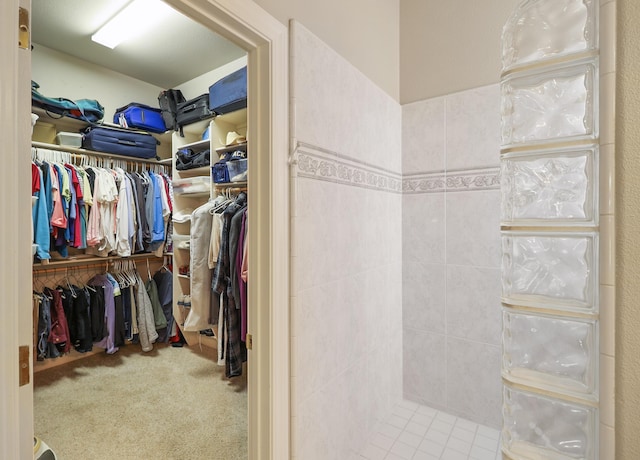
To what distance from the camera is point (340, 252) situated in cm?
151

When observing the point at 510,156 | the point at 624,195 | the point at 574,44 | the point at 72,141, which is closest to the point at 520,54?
the point at 574,44

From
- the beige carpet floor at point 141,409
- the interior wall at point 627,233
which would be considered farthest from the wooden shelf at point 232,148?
the interior wall at point 627,233

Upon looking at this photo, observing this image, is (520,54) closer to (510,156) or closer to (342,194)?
(510,156)

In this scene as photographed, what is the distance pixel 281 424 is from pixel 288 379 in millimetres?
156

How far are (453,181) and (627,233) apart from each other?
141 cm

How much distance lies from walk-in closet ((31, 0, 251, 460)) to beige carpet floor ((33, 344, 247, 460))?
10mm

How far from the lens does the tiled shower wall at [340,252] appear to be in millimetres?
1265

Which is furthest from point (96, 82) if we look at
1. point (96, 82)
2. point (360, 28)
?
point (360, 28)

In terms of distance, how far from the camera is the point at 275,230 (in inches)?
45.8

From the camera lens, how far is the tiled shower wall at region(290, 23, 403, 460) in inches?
49.8

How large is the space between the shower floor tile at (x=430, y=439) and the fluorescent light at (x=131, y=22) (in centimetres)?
311

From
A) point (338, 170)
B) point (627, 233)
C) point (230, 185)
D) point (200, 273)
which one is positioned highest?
point (230, 185)

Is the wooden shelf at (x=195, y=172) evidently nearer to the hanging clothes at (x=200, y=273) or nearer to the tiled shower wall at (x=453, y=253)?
the hanging clothes at (x=200, y=273)

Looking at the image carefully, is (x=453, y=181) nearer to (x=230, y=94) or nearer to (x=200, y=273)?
(x=230, y=94)
